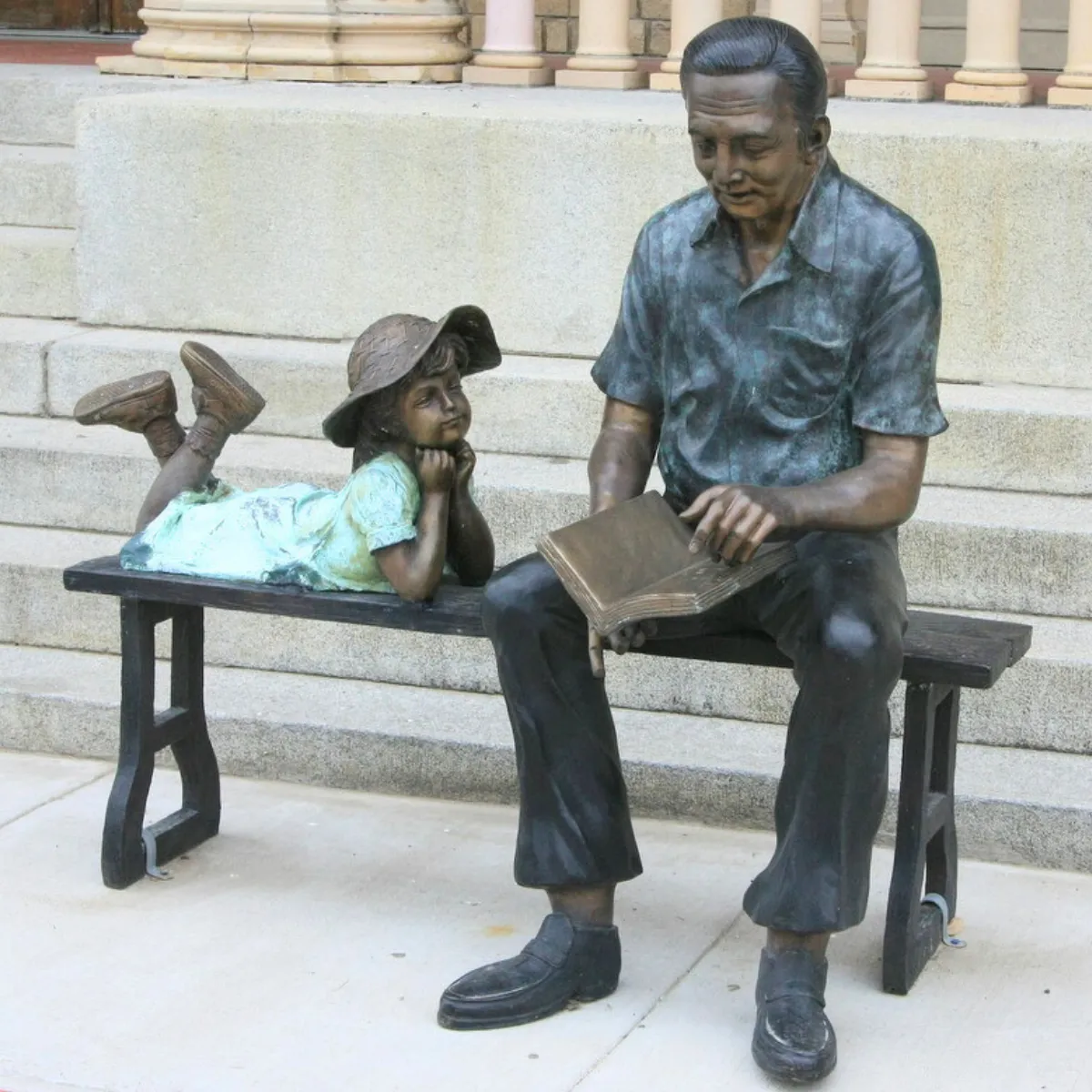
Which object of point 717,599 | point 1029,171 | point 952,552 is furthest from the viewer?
point 1029,171

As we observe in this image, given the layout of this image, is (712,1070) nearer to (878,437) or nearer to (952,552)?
(878,437)

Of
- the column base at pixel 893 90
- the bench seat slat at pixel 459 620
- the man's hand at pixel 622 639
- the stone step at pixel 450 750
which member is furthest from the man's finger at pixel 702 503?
the column base at pixel 893 90

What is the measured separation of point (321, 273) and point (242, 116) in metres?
0.52

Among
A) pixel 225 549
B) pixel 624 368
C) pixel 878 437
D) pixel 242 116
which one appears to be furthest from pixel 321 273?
pixel 878 437

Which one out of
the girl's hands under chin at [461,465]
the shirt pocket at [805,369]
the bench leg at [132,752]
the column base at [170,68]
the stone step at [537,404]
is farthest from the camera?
the column base at [170,68]

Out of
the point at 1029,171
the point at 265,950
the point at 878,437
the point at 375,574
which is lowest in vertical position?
the point at 265,950

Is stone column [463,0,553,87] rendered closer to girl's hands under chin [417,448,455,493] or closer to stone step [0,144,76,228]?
stone step [0,144,76,228]

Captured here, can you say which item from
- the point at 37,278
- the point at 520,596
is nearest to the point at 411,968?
the point at 520,596

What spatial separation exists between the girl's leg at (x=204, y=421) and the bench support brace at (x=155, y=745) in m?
0.26

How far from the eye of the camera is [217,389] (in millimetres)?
5086

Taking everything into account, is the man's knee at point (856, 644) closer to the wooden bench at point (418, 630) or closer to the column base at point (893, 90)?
the wooden bench at point (418, 630)

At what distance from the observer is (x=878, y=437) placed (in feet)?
13.7

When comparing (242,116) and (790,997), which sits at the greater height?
(242,116)

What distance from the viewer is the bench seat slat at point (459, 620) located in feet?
14.1
